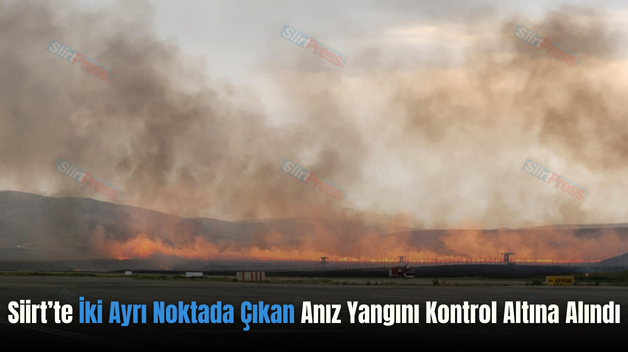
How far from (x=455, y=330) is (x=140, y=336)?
1502cm

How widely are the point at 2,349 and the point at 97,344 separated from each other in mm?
3430

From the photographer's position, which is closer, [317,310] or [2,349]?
[2,349]

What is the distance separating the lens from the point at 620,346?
2991 centimetres

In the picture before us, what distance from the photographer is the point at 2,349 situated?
27.1 metres

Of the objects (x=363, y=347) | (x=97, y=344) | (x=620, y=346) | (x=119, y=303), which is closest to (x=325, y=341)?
(x=363, y=347)

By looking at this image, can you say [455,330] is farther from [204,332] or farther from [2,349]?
[2,349]

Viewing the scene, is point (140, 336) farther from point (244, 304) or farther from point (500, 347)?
point (244, 304)

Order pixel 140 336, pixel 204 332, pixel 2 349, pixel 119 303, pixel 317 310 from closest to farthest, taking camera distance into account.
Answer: pixel 2 349 → pixel 140 336 → pixel 204 332 → pixel 317 310 → pixel 119 303

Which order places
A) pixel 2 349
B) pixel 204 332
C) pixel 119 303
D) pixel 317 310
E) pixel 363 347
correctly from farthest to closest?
pixel 119 303, pixel 317 310, pixel 204 332, pixel 363 347, pixel 2 349

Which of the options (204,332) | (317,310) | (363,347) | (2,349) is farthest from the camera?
(317,310)

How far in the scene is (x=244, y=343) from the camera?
3000 centimetres

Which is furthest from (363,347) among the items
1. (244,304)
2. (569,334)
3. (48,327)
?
(244,304)

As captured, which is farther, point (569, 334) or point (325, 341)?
point (569, 334)

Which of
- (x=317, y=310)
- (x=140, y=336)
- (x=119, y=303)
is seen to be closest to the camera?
(x=140, y=336)
